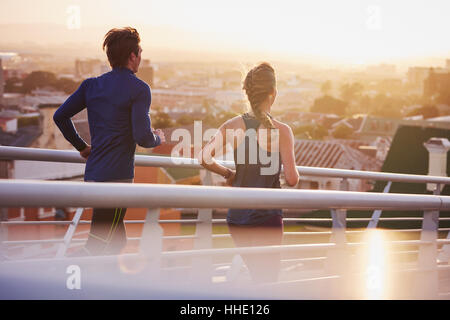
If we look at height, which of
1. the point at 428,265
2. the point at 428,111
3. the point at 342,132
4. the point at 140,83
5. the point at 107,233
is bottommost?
the point at 342,132

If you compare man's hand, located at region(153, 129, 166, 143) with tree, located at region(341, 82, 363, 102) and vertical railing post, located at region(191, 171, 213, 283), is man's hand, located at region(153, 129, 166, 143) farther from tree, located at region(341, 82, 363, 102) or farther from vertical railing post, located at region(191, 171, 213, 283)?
tree, located at region(341, 82, 363, 102)

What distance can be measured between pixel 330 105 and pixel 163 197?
152ft

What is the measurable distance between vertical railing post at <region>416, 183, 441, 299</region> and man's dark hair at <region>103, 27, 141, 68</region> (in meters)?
1.58

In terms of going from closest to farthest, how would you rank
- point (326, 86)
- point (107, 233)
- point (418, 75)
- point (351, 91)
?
point (107, 233), point (326, 86), point (351, 91), point (418, 75)

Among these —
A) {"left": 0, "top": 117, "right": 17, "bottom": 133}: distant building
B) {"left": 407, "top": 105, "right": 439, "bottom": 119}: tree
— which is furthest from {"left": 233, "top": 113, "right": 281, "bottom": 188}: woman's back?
{"left": 407, "top": 105, "right": 439, "bottom": 119}: tree

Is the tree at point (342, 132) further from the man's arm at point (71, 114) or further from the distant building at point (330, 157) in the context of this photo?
the man's arm at point (71, 114)

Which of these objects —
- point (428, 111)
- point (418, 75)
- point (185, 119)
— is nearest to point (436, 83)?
point (418, 75)

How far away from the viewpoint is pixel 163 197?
1682 millimetres

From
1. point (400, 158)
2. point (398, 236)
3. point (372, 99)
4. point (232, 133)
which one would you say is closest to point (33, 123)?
point (400, 158)

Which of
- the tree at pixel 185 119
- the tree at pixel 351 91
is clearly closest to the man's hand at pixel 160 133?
the tree at pixel 185 119

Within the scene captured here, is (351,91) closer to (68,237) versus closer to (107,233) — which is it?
(68,237)

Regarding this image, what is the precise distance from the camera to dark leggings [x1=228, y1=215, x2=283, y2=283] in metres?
2.47

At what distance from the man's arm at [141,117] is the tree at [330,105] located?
127ft
